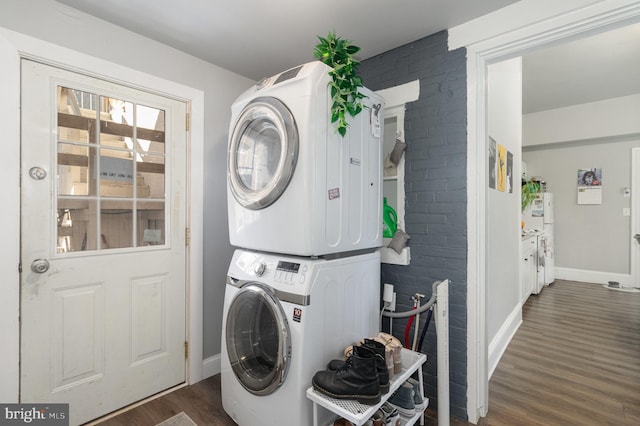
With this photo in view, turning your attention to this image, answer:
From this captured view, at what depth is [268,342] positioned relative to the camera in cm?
174

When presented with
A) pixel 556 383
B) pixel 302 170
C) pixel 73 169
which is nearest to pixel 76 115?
pixel 73 169

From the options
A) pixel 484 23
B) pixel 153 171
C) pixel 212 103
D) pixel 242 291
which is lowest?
pixel 242 291

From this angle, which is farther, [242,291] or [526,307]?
[526,307]

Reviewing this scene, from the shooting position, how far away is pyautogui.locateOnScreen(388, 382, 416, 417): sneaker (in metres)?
1.62

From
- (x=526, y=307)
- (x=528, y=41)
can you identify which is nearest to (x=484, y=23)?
(x=528, y=41)

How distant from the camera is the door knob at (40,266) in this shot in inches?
64.5

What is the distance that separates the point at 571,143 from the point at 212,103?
5.86 metres

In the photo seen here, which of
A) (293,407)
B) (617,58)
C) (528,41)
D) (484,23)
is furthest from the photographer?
(617,58)

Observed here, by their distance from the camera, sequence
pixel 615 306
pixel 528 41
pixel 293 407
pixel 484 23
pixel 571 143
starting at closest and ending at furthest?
1. pixel 293 407
2. pixel 528 41
3. pixel 484 23
4. pixel 615 306
5. pixel 571 143

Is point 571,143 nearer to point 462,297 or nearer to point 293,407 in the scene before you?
point 462,297

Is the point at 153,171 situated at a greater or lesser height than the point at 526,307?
greater

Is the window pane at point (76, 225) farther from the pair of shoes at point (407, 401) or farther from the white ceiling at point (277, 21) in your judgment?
the pair of shoes at point (407, 401)

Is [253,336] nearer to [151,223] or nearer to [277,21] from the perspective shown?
[151,223]

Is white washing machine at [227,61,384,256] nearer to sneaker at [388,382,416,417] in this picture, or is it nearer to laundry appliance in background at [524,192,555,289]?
sneaker at [388,382,416,417]
